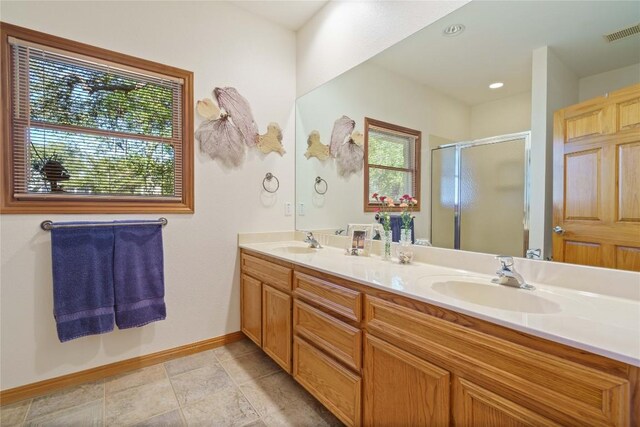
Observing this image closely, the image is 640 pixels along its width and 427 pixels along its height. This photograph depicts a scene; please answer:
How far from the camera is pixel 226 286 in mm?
2408

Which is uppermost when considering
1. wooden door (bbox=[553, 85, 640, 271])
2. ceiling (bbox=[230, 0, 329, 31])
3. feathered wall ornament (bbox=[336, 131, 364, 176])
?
ceiling (bbox=[230, 0, 329, 31])

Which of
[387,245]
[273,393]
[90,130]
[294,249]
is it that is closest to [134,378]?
[273,393]

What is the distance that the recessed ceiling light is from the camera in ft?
4.87

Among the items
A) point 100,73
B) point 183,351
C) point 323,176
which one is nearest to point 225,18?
point 100,73

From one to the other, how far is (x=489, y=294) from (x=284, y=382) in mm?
1404

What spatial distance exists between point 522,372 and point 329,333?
861 mm

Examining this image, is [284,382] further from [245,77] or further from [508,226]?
[245,77]

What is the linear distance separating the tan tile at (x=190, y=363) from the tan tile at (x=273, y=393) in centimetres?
44

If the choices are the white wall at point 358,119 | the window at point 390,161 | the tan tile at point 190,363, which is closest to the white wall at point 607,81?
the white wall at point 358,119

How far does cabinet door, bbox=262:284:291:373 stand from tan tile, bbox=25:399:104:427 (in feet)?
3.17

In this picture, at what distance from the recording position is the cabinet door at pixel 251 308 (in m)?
2.13

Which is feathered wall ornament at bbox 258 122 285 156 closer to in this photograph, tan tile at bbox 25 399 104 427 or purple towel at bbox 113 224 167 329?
purple towel at bbox 113 224 167 329

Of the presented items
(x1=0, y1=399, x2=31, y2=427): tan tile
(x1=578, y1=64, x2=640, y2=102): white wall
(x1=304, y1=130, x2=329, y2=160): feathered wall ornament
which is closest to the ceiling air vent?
(x1=578, y1=64, x2=640, y2=102): white wall

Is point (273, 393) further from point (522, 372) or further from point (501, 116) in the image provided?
point (501, 116)
